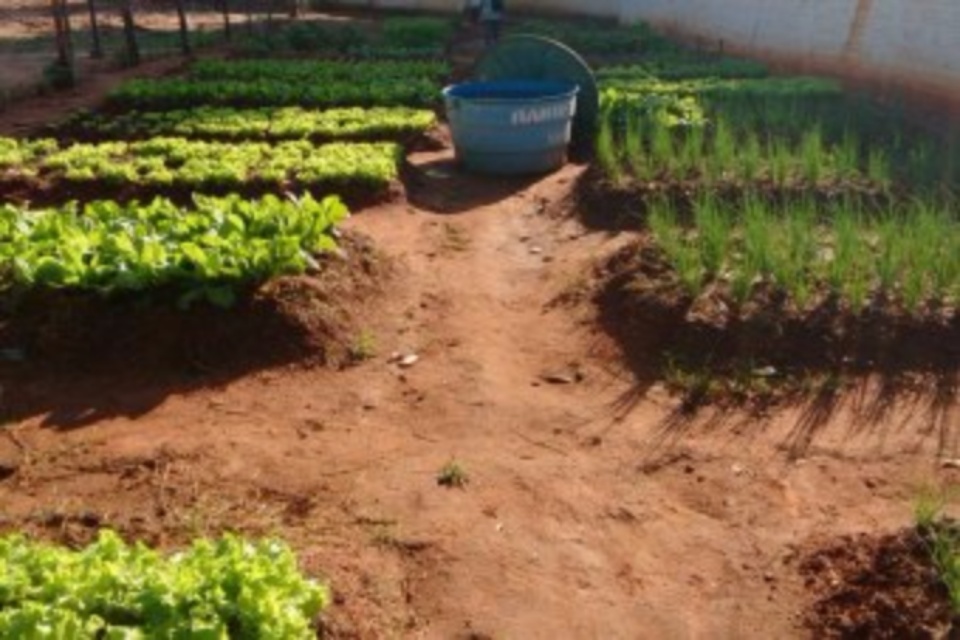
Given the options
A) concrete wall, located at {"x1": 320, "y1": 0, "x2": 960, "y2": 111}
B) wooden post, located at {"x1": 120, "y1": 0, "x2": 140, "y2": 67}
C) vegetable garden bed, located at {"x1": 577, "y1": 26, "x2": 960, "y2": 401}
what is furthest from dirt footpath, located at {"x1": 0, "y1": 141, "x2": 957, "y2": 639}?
wooden post, located at {"x1": 120, "y1": 0, "x2": 140, "y2": 67}

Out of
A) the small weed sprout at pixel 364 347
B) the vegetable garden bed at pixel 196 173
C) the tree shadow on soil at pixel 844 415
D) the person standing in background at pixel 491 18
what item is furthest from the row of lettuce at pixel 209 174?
the person standing in background at pixel 491 18

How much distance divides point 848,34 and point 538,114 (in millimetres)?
5229

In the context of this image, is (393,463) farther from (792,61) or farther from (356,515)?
(792,61)

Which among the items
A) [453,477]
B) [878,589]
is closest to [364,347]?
[453,477]

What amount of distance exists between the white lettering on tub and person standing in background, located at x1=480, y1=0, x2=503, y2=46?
7763 millimetres

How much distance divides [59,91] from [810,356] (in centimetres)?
1074

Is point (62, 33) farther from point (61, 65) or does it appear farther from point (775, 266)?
point (775, 266)

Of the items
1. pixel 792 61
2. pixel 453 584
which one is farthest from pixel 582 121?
pixel 453 584

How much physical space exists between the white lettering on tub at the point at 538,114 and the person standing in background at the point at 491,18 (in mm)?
7763

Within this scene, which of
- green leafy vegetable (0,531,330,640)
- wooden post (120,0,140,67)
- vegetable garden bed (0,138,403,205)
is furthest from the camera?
wooden post (120,0,140,67)

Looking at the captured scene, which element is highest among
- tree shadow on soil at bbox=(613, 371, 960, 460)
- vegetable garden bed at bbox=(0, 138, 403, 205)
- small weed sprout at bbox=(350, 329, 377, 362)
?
vegetable garden bed at bbox=(0, 138, 403, 205)

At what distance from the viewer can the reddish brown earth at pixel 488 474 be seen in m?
3.82

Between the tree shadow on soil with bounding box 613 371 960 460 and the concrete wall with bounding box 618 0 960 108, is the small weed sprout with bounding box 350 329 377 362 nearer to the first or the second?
the tree shadow on soil with bounding box 613 371 960 460

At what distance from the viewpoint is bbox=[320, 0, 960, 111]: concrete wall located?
10.9 meters
